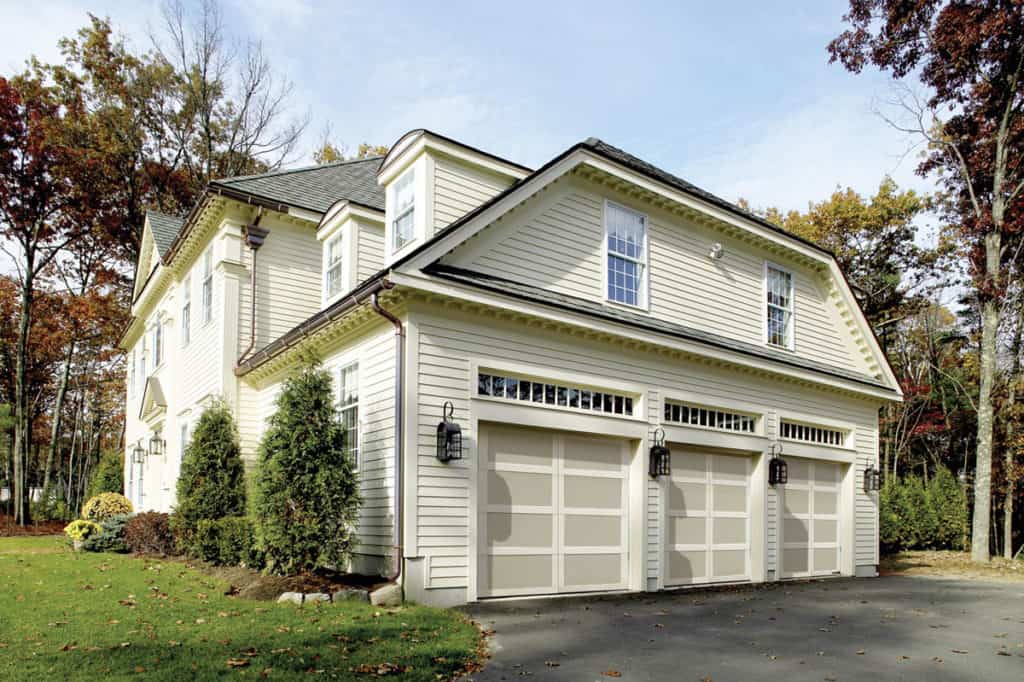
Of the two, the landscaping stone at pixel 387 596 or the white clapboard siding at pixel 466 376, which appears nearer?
the landscaping stone at pixel 387 596

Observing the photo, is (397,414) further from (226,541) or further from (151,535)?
(151,535)

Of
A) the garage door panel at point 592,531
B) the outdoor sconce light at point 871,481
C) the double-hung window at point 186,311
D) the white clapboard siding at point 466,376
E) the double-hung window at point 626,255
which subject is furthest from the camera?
the double-hung window at point 186,311

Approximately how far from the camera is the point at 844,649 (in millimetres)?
7680

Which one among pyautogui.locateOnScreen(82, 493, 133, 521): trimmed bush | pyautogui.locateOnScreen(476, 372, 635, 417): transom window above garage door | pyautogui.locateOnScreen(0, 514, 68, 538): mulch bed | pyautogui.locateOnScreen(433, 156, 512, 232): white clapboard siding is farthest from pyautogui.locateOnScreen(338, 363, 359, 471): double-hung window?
pyautogui.locateOnScreen(0, 514, 68, 538): mulch bed

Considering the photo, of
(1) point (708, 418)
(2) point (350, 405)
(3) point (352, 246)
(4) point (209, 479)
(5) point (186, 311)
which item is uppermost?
(3) point (352, 246)

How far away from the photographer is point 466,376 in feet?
33.0

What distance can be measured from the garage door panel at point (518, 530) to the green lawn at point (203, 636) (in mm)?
1599

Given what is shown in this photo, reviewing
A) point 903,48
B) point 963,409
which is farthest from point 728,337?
point 963,409

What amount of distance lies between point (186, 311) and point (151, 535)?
535 cm

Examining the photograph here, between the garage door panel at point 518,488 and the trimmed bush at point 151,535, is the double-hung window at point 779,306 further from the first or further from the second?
the trimmed bush at point 151,535

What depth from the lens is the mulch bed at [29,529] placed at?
2309 centimetres

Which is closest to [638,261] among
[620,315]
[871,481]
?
[620,315]

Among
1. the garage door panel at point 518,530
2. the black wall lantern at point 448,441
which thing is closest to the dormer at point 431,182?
the black wall lantern at point 448,441

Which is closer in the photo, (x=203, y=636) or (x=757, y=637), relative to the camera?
(x=203, y=636)
